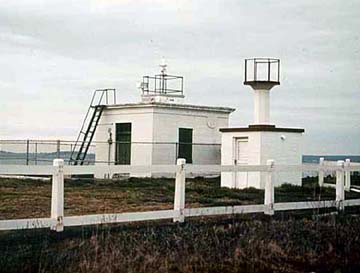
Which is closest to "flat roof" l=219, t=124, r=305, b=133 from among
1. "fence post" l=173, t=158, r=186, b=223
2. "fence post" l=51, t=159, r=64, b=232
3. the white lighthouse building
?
the white lighthouse building

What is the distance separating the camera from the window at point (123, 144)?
38188 millimetres

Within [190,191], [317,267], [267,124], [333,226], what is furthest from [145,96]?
[317,267]

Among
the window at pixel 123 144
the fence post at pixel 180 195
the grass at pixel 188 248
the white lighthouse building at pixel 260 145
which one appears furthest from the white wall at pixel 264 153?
the grass at pixel 188 248

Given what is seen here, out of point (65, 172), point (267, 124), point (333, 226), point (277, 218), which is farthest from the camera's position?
point (267, 124)

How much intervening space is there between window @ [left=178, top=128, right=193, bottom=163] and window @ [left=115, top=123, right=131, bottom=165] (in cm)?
270

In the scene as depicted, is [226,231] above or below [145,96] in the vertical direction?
below

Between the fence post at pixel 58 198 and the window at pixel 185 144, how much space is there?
84.5 feet

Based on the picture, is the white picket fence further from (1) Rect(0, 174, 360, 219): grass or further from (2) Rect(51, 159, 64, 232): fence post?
(1) Rect(0, 174, 360, 219): grass

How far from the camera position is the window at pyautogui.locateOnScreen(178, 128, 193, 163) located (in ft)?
125

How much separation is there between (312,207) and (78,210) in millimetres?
5566

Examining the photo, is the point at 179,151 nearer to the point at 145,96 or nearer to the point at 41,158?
the point at 145,96

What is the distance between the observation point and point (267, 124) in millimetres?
28172

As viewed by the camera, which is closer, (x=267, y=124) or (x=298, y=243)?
(x=298, y=243)

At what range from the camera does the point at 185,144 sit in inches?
1512
